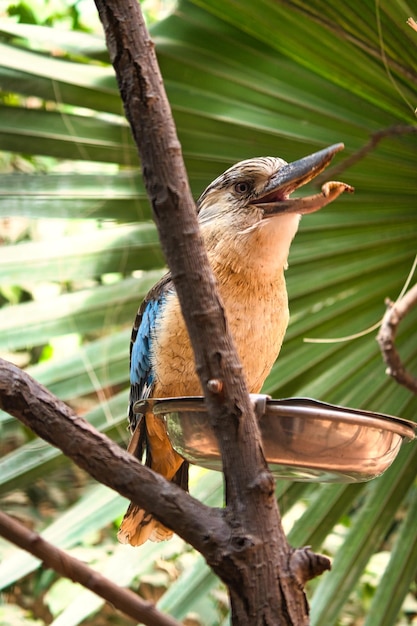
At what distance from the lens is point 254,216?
1386 millimetres

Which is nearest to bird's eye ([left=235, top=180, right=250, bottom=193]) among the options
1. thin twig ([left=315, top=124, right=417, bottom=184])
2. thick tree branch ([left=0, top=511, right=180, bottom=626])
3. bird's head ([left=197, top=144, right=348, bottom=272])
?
bird's head ([left=197, top=144, right=348, bottom=272])

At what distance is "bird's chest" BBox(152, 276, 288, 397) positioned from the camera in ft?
4.51

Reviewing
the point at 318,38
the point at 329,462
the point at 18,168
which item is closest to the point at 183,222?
the point at 329,462

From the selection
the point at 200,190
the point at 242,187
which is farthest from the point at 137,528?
the point at 200,190

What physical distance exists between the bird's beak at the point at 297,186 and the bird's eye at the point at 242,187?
0.15 feet

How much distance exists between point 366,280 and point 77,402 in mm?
1799

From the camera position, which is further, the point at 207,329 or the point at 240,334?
the point at 240,334

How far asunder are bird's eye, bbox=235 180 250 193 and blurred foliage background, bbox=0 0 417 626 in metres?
0.46

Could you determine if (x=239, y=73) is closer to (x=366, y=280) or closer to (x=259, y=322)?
(x=366, y=280)

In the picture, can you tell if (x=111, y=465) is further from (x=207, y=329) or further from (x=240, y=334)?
(x=240, y=334)

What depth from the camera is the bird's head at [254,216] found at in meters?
1.33

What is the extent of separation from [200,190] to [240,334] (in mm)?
738

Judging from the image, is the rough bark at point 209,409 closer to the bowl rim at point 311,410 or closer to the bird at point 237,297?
the bowl rim at point 311,410

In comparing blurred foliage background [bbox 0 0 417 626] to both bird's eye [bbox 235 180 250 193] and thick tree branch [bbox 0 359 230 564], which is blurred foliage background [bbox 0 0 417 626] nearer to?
bird's eye [bbox 235 180 250 193]
